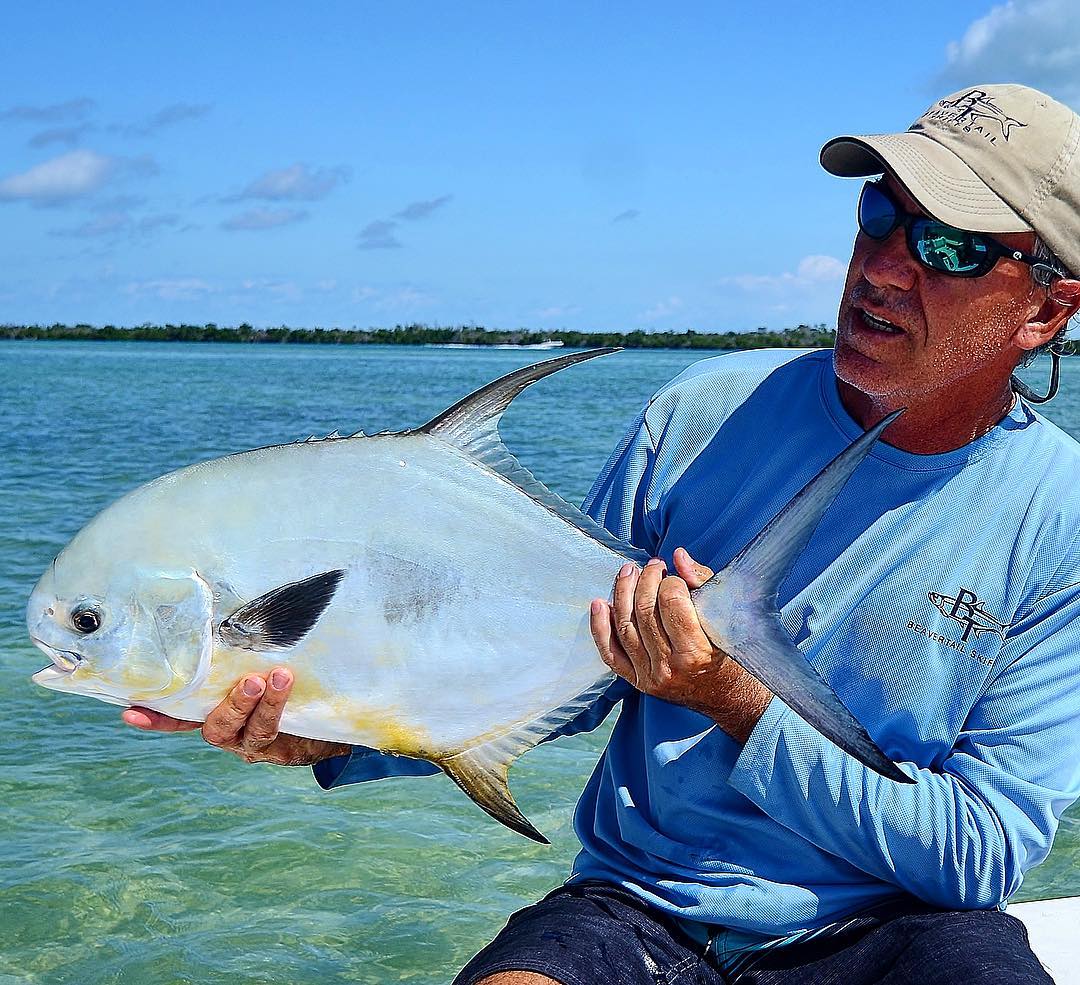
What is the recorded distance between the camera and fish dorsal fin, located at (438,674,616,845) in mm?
1901

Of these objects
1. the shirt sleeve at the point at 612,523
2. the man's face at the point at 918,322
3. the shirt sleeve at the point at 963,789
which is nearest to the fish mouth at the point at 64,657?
the shirt sleeve at the point at 612,523

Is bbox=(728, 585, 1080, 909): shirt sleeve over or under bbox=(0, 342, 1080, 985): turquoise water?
over

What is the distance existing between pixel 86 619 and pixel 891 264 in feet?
4.69

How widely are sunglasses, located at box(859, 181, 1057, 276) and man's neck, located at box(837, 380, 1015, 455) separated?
21 centimetres

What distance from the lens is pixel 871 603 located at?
2057 mm

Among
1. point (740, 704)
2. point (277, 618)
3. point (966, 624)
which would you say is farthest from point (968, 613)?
point (277, 618)

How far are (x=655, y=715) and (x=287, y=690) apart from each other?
66 cm

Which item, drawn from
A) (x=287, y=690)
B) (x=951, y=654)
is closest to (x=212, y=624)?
(x=287, y=690)

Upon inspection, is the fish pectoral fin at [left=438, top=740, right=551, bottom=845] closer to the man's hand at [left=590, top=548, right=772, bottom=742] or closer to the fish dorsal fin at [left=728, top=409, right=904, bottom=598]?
the man's hand at [left=590, top=548, right=772, bottom=742]

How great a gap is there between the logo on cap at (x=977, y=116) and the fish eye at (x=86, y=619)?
1.64 m

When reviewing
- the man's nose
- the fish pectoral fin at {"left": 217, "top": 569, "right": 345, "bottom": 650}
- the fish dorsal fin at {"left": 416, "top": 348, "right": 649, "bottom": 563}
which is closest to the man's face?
the man's nose

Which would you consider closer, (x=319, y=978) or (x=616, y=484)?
(x=616, y=484)

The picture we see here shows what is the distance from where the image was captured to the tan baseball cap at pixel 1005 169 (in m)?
2.02

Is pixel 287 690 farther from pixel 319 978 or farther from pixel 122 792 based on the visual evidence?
pixel 122 792
